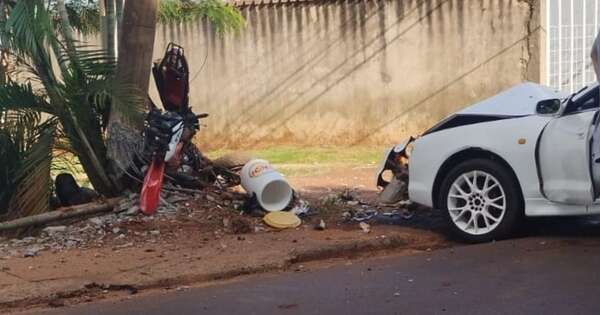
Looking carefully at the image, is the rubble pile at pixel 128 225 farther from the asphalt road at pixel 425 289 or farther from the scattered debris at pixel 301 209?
the asphalt road at pixel 425 289

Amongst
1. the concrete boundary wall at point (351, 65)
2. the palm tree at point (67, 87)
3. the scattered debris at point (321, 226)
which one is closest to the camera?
the palm tree at point (67, 87)

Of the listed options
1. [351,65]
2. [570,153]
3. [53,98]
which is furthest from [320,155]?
[570,153]

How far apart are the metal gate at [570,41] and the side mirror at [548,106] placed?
7305 mm

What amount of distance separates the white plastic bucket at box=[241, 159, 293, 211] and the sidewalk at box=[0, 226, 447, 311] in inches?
24.7

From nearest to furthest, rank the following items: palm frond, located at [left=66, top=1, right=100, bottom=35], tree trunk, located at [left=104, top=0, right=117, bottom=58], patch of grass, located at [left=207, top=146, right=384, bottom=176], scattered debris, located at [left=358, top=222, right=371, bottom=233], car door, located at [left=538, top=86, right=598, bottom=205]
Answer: car door, located at [left=538, top=86, right=598, bottom=205]
scattered debris, located at [left=358, top=222, right=371, bottom=233]
tree trunk, located at [left=104, top=0, right=117, bottom=58]
palm frond, located at [left=66, top=1, right=100, bottom=35]
patch of grass, located at [left=207, top=146, right=384, bottom=176]

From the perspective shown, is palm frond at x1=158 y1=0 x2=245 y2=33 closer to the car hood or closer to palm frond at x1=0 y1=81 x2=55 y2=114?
palm frond at x1=0 y1=81 x2=55 y2=114

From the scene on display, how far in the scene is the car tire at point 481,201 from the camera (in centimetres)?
733

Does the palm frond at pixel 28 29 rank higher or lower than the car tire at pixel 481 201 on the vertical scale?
higher

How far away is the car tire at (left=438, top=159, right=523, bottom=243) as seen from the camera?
24.1 feet

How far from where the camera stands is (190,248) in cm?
756

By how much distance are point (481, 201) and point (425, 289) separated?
1.83m

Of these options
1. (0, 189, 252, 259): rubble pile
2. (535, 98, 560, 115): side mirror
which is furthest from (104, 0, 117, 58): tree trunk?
(535, 98, 560, 115): side mirror

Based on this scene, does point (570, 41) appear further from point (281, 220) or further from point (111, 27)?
point (111, 27)

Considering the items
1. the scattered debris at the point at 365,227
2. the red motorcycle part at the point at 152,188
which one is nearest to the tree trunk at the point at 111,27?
the red motorcycle part at the point at 152,188
